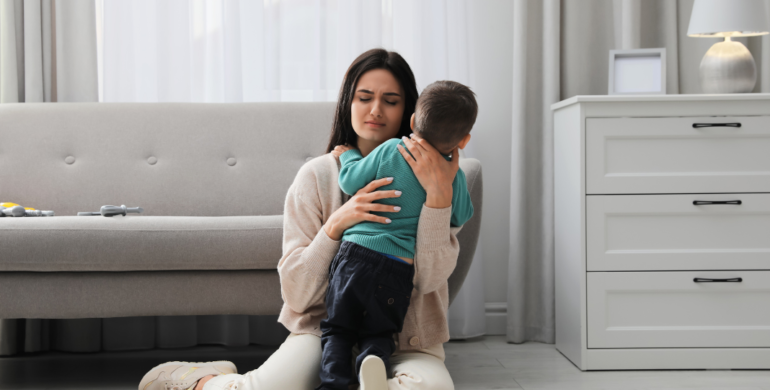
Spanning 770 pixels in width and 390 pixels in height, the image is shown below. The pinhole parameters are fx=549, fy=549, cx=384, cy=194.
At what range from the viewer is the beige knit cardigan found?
0.96 m

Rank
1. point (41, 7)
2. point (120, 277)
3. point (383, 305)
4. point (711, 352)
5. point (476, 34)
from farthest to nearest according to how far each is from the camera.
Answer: point (476, 34) → point (41, 7) → point (711, 352) → point (120, 277) → point (383, 305)

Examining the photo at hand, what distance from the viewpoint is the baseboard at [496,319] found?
2092 mm

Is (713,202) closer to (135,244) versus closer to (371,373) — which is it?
(371,373)

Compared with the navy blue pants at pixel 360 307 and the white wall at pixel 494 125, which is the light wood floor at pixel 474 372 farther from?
the navy blue pants at pixel 360 307

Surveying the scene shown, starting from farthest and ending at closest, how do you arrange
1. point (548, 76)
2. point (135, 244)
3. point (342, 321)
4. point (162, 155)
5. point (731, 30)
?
1. point (548, 76)
2. point (162, 155)
3. point (731, 30)
4. point (135, 244)
5. point (342, 321)

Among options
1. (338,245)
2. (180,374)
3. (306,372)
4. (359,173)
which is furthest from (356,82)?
(180,374)

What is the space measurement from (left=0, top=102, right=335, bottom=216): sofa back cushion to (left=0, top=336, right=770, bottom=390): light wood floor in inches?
18.5

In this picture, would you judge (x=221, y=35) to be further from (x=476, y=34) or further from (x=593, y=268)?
(x=593, y=268)

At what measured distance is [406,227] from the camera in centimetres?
97

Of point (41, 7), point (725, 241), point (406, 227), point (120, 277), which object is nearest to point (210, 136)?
point (120, 277)

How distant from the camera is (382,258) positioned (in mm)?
921

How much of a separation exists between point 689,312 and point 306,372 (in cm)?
121

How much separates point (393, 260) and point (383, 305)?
3.1 inches

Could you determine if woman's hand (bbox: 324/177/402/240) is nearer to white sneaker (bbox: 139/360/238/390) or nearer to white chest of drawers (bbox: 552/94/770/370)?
white sneaker (bbox: 139/360/238/390)
